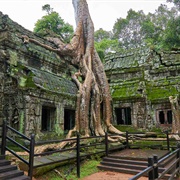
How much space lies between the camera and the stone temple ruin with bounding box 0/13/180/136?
7.44 meters

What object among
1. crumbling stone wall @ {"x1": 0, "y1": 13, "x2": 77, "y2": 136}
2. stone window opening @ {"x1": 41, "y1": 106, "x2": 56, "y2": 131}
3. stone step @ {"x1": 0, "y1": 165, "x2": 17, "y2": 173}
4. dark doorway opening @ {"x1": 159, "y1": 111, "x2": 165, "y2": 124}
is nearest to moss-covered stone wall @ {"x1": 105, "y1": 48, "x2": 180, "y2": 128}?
dark doorway opening @ {"x1": 159, "y1": 111, "x2": 165, "y2": 124}

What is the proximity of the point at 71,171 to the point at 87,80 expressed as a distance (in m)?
5.35

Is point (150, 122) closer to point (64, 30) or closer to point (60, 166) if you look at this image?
point (60, 166)

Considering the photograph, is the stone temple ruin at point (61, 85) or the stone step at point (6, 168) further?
the stone temple ruin at point (61, 85)

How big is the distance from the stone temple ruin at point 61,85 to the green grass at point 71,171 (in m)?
2.42

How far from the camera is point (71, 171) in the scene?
5.52 m

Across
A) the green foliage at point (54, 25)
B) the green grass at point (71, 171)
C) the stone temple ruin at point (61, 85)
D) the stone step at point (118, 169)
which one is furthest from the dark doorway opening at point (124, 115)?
the green foliage at point (54, 25)

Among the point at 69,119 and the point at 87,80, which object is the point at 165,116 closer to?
the point at 87,80

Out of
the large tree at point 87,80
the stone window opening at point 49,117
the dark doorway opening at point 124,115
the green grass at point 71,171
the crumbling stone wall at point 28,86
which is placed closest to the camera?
the green grass at point 71,171

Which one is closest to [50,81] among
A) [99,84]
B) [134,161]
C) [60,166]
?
[99,84]

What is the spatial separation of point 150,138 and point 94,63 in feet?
18.0

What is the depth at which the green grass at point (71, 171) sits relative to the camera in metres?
5.03

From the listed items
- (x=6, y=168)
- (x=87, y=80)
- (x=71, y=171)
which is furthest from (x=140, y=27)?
(x=6, y=168)

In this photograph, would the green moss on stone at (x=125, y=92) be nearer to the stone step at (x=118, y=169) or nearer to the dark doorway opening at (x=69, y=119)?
the dark doorway opening at (x=69, y=119)
